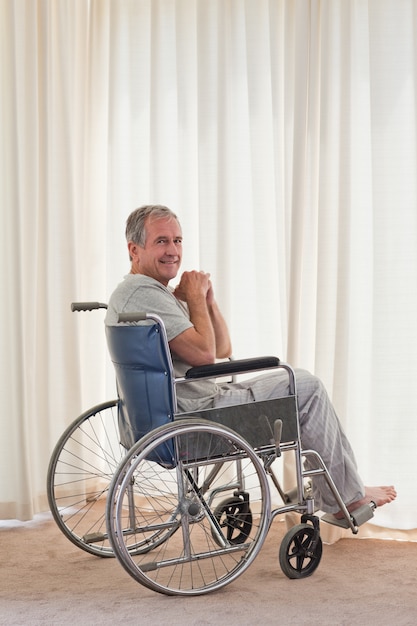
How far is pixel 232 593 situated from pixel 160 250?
3.46 ft

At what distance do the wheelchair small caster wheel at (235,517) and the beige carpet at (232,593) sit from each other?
0.09 m

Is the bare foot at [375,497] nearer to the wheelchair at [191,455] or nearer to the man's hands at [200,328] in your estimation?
the wheelchair at [191,455]

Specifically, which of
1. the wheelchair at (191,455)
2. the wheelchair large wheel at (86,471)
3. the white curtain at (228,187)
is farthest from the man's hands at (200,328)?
the wheelchair large wheel at (86,471)

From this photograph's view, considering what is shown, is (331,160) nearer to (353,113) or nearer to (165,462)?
(353,113)

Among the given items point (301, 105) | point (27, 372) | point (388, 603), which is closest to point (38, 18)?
point (301, 105)

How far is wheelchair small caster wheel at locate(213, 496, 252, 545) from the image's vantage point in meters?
2.87

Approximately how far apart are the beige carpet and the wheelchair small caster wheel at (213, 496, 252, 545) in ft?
0.31

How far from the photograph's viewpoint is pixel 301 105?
305cm

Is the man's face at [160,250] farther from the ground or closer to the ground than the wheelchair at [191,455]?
farther from the ground

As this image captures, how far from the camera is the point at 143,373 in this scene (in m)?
2.41

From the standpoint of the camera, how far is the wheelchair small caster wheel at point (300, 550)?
2.49 meters

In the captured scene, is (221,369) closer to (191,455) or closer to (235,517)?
(191,455)

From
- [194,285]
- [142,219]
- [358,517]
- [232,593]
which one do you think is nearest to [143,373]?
[194,285]

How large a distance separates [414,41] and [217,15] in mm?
776
